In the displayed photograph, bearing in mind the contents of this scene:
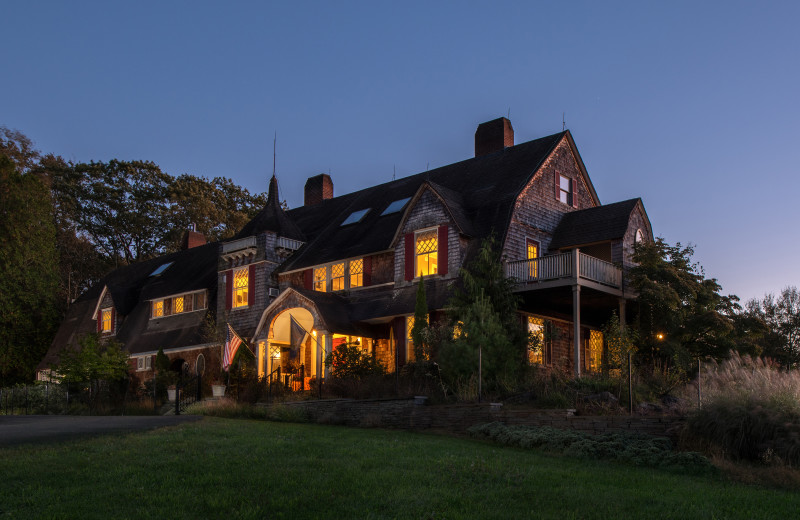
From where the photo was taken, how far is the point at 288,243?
31.7 metres

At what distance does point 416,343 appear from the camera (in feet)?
75.9

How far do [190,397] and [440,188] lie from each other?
11209mm

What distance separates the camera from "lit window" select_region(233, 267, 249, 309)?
31922 millimetres

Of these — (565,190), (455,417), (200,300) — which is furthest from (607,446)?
(200,300)

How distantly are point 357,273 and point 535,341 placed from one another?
8224mm

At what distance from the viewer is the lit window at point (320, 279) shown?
29219 mm

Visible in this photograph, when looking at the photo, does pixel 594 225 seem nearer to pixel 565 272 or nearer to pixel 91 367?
pixel 565 272

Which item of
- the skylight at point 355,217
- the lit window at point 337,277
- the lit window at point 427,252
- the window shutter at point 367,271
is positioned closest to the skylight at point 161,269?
the skylight at point 355,217

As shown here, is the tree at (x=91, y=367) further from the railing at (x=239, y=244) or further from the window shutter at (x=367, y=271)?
the window shutter at (x=367, y=271)

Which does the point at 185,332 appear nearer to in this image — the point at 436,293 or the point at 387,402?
the point at 436,293

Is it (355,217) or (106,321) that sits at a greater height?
(355,217)

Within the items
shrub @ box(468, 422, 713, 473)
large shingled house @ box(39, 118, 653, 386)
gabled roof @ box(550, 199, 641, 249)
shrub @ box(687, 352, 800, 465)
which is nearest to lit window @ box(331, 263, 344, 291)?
large shingled house @ box(39, 118, 653, 386)

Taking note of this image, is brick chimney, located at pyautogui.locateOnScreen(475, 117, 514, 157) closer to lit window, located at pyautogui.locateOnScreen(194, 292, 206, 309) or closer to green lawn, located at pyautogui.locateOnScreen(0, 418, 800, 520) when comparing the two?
lit window, located at pyautogui.locateOnScreen(194, 292, 206, 309)

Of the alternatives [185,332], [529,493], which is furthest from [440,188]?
[529,493]
